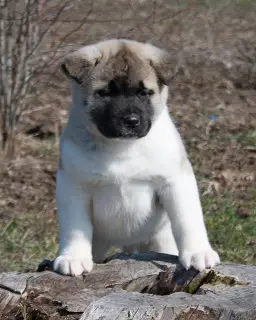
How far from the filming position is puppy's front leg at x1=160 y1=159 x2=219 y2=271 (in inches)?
193

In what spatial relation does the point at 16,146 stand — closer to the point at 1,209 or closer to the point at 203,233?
the point at 1,209

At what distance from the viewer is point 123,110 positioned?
4883 mm

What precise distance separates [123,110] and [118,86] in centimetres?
16

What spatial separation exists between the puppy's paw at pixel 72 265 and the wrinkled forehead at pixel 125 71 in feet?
3.35

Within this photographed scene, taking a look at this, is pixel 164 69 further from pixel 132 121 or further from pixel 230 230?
pixel 230 230

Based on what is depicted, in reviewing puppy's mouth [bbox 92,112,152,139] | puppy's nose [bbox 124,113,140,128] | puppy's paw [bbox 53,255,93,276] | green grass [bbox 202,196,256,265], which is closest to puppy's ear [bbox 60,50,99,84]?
puppy's mouth [bbox 92,112,152,139]

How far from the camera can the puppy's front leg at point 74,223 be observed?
5.00 metres

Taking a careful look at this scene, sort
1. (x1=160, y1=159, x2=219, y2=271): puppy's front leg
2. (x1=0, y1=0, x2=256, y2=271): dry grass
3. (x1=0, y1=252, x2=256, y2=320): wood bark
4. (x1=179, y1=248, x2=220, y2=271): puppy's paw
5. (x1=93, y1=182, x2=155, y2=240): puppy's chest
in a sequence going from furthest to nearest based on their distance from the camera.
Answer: (x1=0, y1=0, x2=256, y2=271): dry grass < (x1=93, y1=182, x2=155, y2=240): puppy's chest < (x1=160, y1=159, x2=219, y2=271): puppy's front leg < (x1=179, y1=248, x2=220, y2=271): puppy's paw < (x1=0, y1=252, x2=256, y2=320): wood bark

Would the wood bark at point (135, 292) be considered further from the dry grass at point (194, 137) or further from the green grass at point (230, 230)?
the green grass at point (230, 230)

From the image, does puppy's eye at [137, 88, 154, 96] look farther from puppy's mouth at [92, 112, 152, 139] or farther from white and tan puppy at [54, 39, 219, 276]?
puppy's mouth at [92, 112, 152, 139]

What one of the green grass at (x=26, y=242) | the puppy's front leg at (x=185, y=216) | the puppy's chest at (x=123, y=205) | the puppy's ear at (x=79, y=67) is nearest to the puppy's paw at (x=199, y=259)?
the puppy's front leg at (x=185, y=216)

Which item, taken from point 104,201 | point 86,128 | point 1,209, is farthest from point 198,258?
point 1,209

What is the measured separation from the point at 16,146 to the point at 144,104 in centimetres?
369

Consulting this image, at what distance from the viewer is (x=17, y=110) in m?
8.30
